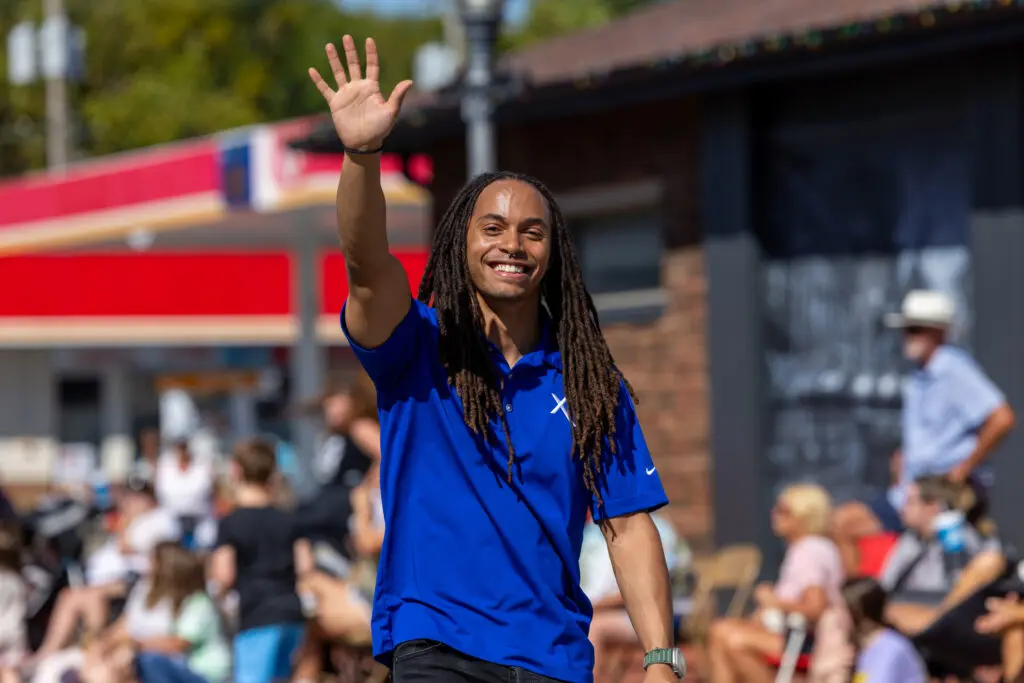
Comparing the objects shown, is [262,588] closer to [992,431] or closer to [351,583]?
[351,583]

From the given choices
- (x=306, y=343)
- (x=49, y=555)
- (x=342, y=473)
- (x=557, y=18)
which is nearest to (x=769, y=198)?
(x=342, y=473)

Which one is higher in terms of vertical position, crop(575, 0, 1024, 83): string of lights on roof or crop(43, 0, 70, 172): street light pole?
crop(43, 0, 70, 172): street light pole

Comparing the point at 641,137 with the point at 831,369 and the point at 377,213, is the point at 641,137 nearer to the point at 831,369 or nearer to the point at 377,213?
the point at 831,369

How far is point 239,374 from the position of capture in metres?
29.8

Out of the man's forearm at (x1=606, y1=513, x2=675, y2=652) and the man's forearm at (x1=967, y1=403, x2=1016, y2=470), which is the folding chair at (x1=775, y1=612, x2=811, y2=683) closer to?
the man's forearm at (x1=967, y1=403, x2=1016, y2=470)

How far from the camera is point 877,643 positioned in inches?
270

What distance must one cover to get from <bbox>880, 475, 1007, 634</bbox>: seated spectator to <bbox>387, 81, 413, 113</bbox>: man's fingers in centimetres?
469

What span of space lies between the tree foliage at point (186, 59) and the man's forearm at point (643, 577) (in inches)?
1807

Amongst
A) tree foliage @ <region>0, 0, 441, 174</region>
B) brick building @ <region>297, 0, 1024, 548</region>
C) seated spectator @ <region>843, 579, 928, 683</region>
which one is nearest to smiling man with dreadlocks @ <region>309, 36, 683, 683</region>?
seated spectator @ <region>843, 579, 928, 683</region>

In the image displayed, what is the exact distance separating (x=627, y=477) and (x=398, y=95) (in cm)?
93

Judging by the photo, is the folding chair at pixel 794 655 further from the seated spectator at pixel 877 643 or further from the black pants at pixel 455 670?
the black pants at pixel 455 670

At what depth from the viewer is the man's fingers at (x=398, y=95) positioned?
10.6 feet

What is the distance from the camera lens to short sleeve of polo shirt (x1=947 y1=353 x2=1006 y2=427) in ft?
26.2

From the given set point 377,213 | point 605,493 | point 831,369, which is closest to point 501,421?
point 605,493
